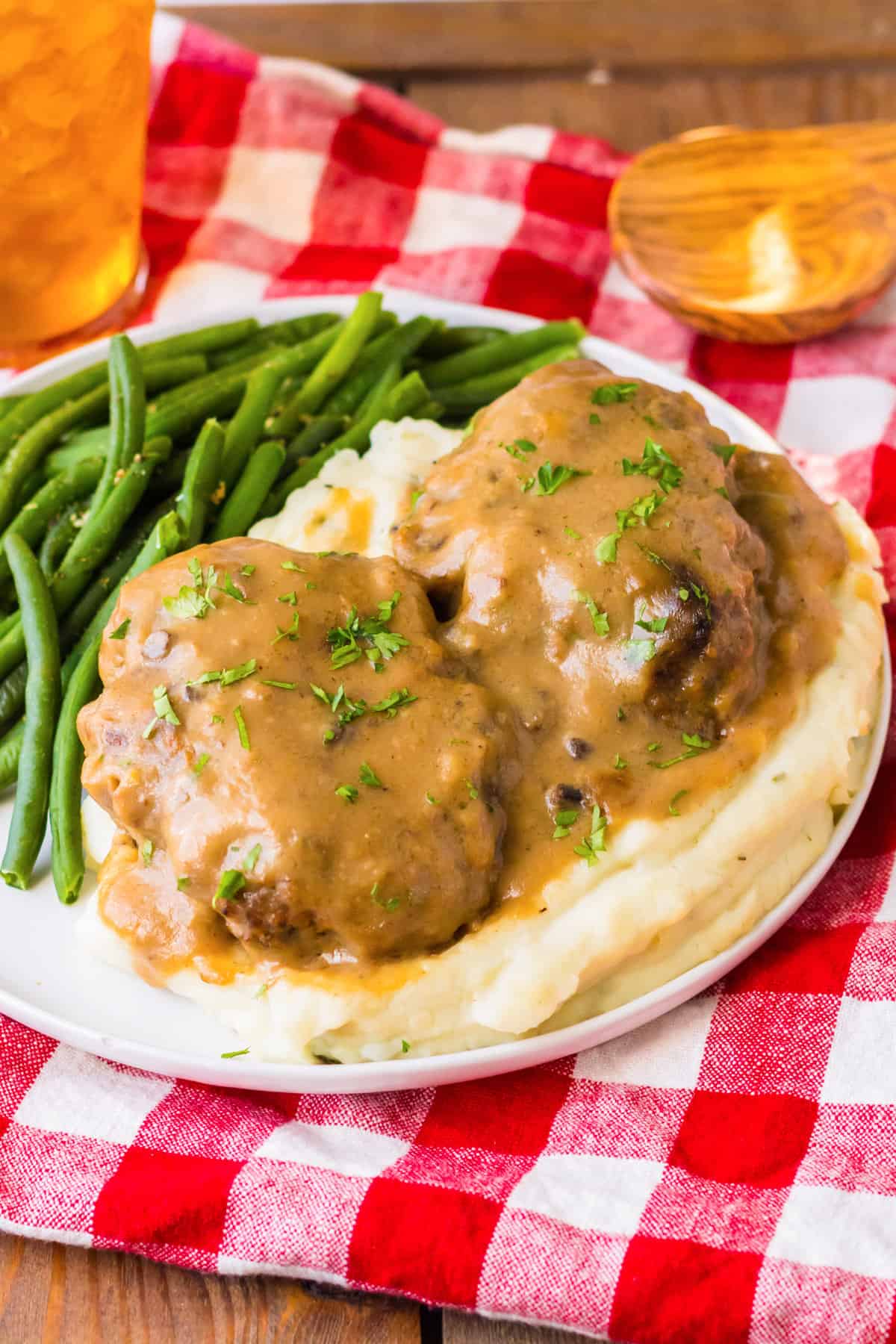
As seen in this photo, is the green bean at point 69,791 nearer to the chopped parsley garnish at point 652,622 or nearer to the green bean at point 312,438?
the green bean at point 312,438

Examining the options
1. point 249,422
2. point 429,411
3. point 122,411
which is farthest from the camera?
point 429,411

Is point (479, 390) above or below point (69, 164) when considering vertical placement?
below

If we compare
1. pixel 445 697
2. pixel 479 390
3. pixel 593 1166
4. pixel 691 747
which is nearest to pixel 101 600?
pixel 445 697

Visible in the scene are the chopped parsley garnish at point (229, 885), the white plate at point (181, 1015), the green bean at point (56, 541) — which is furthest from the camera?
the green bean at point (56, 541)

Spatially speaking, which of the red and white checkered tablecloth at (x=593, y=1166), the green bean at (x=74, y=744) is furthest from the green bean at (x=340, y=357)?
the red and white checkered tablecloth at (x=593, y=1166)

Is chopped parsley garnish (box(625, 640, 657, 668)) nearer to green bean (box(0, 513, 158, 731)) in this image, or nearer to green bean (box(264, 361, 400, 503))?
green bean (box(264, 361, 400, 503))

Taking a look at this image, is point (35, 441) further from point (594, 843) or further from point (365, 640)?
point (594, 843)

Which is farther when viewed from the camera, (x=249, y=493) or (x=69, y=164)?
(x=69, y=164)
